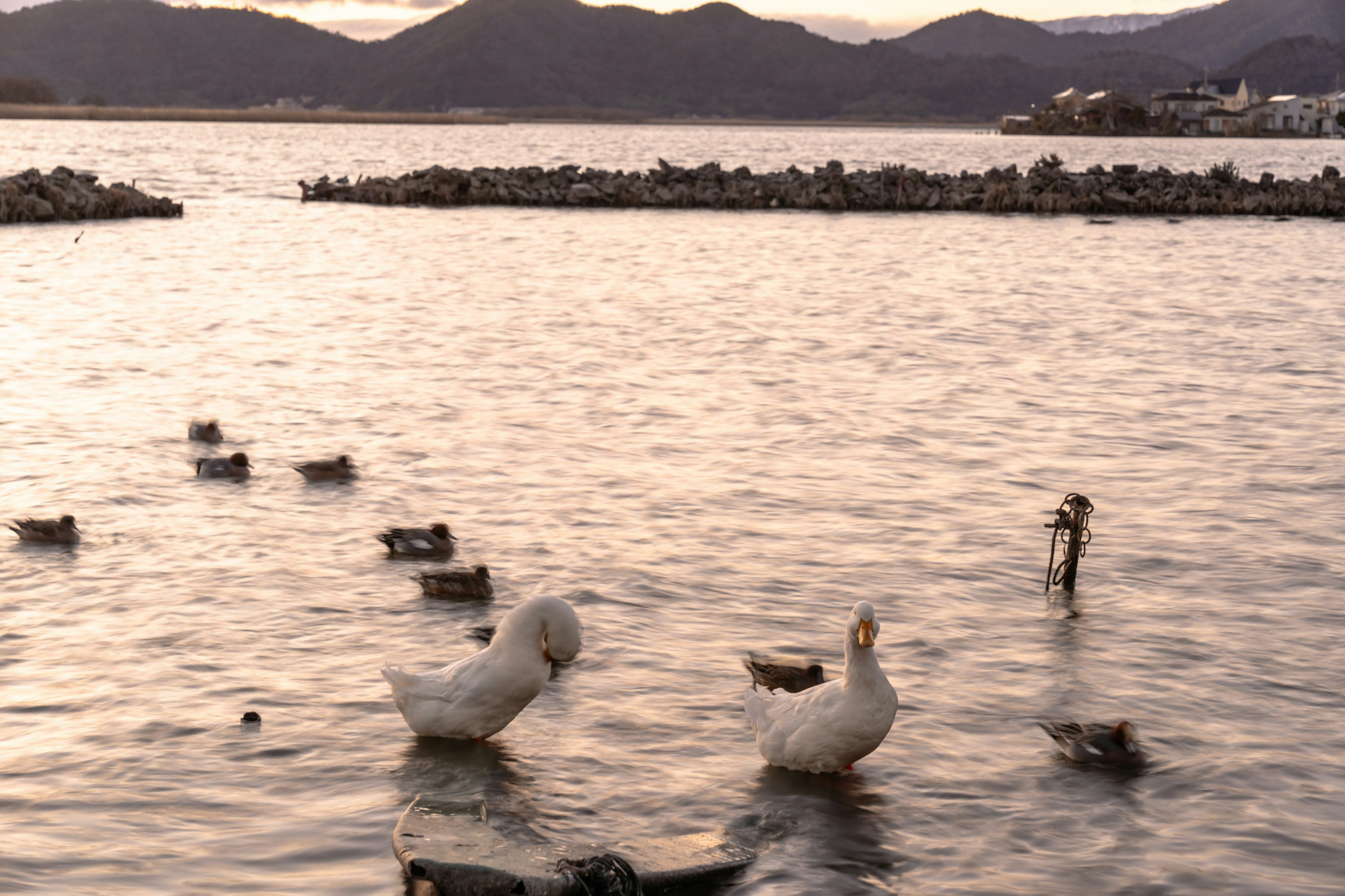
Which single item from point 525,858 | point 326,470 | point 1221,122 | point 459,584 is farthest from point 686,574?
point 1221,122

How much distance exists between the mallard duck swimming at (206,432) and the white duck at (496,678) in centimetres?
831

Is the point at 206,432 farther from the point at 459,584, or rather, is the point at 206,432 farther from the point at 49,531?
the point at 459,584

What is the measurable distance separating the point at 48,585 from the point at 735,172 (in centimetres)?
5395

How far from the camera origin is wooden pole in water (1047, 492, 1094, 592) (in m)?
10.1

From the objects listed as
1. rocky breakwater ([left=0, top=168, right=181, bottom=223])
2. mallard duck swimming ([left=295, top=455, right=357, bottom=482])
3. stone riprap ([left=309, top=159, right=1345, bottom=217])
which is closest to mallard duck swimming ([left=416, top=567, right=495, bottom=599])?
mallard duck swimming ([left=295, top=455, right=357, bottom=482])

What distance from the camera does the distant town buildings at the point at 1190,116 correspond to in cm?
16412

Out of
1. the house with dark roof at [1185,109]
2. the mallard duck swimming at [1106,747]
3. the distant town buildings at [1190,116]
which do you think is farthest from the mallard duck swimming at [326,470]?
the house with dark roof at [1185,109]

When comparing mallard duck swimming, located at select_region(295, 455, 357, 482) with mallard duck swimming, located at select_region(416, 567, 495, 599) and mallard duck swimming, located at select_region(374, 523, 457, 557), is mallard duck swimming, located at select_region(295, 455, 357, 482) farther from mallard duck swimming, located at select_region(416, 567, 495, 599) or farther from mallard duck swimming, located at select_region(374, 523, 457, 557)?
mallard duck swimming, located at select_region(416, 567, 495, 599)

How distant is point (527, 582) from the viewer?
34.6 feet

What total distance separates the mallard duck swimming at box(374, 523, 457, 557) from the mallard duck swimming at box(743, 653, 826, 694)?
3.64 m

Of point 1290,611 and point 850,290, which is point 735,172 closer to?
point 850,290

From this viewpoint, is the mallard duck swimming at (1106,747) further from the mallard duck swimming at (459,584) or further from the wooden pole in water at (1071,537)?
the mallard duck swimming at (459,584)

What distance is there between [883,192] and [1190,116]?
5177 inches

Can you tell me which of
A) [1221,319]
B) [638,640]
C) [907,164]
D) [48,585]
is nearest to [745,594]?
[638,640]
